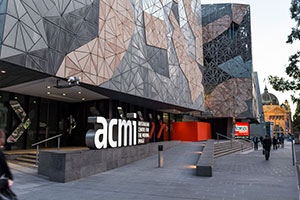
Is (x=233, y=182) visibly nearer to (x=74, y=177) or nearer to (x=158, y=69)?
(x=74, y=177)

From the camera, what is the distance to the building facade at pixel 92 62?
1077cm

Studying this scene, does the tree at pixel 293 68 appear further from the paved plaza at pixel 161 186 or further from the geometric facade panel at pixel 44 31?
the geometric facade panel at pixel 44 31

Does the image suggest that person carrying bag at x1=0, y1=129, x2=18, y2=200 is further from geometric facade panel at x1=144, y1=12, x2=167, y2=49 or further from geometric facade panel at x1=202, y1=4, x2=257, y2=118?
geometric facade panel at x1=202, y1=4, x2=257, y2=118

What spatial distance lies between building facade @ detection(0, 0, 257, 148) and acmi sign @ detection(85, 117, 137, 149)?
94.8 inches

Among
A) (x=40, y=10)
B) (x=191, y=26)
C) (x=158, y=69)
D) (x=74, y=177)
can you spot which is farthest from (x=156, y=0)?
Answer: (x=74, y=177)

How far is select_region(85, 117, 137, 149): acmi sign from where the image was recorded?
1114 centimetres

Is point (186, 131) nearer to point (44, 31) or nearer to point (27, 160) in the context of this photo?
point (27, 160)

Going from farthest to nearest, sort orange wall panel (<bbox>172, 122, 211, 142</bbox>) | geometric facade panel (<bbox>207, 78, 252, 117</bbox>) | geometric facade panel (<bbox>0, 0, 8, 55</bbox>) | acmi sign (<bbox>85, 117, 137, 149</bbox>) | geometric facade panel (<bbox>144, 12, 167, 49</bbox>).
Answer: geometric facade panel (<bbox>207, 78, 252, 117</bbox>), orange wall panel (<bbox>172, 122, 211, 142</bbox>), geometric facade panel (<bbox>144, 12, 167, 49</bbox>), acmi sign (<bbox>85, 117, 137, 149</bbox>), geometric facade panel (<bbox>0, 0, 8, 55</bbox>)

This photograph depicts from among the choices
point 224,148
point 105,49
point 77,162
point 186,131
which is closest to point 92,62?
point 105,49

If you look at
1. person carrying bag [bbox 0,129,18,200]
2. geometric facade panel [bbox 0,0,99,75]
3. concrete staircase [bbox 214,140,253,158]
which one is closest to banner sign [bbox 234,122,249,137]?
concrete staircase [bbox 214,140,253,158]

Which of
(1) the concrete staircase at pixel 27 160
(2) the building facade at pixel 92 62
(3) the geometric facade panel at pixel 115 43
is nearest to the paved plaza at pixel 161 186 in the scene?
(1) the concrete staircase at pixel 27 160

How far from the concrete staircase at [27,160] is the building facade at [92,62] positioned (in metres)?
3.27

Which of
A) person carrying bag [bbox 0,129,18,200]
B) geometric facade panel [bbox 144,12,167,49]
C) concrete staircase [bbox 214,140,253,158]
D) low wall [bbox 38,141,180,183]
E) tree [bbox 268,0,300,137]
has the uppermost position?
geometric facade panel [bbox 144,12,167,49]

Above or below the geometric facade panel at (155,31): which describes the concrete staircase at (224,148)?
below
